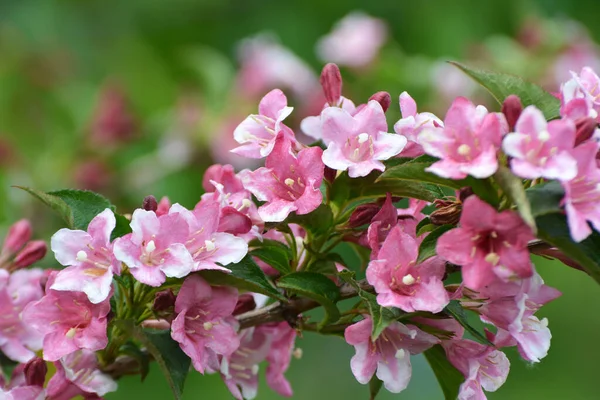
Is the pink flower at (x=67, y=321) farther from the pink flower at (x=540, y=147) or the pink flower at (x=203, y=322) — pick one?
the pink flower at (x=540, y=147)

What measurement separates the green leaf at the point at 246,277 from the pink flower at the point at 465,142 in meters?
0.20

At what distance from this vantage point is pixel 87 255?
32.5 inches

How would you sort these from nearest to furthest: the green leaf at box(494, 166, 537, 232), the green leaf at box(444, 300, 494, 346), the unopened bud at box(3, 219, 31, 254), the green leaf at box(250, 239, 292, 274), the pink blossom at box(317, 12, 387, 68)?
the green leaf at box(494, 166, 537, 232), the green leaf at box(444, 300, 494, 346), the green leaf at box(250, 239, 292, 274), the unopened bud at box(3, 219, 31, 254), the pink blossom at box(317, 12, 387, 68)

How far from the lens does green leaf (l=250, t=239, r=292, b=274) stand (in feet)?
2.94

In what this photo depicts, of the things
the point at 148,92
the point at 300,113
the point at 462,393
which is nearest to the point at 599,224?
the point at 462,393

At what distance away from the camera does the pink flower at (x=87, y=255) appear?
0.81 m

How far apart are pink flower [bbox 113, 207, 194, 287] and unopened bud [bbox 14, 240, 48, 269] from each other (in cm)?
28

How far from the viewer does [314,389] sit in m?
2.31

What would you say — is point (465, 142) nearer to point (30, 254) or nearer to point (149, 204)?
point (149, 204)

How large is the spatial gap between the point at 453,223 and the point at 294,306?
19 cm

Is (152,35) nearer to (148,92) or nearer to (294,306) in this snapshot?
(148,92)

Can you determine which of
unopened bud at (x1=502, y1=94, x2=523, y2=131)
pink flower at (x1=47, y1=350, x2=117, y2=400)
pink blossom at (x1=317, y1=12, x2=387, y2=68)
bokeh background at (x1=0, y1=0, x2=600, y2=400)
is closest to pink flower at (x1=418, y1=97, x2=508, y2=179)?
unopened bud at (x1=502, y1=94, x2=523, y2=131)

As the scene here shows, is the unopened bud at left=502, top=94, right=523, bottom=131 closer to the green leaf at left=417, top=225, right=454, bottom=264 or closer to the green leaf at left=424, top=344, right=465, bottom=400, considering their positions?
the green leaf at left=417, top=225, right=454, bottom=264

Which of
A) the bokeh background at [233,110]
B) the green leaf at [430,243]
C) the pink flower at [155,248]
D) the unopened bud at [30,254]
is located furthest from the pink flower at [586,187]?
the bokeh background at [233,110]
